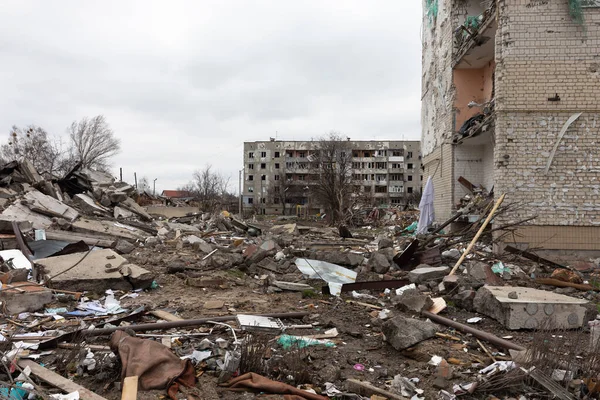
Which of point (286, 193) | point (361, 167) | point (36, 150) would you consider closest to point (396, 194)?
point (361, 167)

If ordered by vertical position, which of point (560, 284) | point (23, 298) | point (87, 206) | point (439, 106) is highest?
point (439, 106)

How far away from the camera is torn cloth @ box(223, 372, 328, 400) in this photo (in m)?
2.97

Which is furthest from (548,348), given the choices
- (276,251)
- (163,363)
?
(276,251)

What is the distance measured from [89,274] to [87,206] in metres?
8.37

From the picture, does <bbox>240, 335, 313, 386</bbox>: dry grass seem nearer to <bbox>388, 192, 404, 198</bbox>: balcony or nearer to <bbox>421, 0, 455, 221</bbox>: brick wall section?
<bbox>421, 0, 455, 221</bbox>: brick wall section

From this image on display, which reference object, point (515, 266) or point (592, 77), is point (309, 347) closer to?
point (515, 266)

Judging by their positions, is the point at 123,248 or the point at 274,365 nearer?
the point at 274,365

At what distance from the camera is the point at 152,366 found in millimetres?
3150

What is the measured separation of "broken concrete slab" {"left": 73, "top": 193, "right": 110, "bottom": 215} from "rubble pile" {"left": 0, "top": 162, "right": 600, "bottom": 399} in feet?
10.9

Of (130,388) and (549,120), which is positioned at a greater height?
(549,120)

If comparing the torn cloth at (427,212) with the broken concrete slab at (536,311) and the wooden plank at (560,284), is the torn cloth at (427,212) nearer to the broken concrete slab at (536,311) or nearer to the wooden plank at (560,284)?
the wooden plank at (560,284)

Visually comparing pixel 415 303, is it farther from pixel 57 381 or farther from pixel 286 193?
pixel 286 193

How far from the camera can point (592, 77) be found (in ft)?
30.8

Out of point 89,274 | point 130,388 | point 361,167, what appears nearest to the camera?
point 130,388
